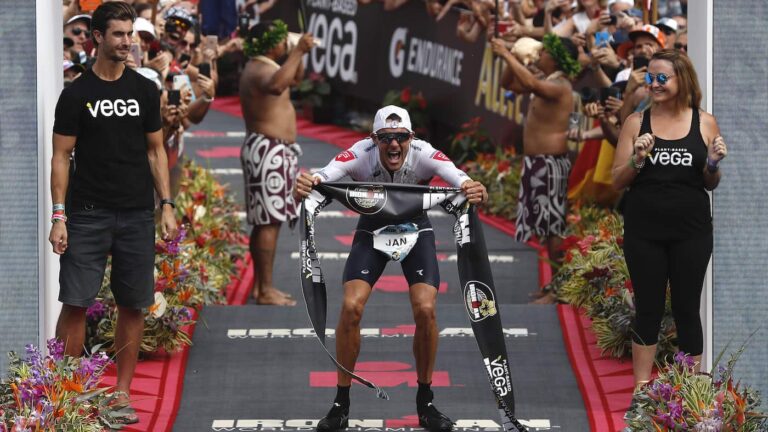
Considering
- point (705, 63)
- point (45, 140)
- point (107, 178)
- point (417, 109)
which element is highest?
point (705, 63)

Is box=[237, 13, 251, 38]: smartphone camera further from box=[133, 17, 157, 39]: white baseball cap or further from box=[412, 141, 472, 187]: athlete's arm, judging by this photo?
box=[412, 141, 472, 187]: athlete's arm

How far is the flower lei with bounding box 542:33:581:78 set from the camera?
11172 millimetres

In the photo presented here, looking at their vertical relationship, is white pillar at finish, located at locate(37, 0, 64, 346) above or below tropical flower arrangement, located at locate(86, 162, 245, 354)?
above

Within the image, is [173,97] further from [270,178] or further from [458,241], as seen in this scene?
[458,241]

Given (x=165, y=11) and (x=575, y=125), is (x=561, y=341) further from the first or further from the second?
(x=165, y=11)

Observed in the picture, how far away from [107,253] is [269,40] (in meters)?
3.75

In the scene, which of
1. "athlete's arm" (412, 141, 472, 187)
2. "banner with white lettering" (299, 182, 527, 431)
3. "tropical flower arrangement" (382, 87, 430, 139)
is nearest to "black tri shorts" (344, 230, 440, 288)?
"banner with white lettering" (299, 182, 527, 431)

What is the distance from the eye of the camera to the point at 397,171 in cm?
798

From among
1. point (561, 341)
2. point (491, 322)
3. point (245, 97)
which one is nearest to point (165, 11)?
point (245, 97)

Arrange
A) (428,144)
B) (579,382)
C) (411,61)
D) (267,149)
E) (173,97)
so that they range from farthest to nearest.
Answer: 1. (411,61)
2. (267,149)
3. (173,97)
4. (579,382)
5. (428,144)

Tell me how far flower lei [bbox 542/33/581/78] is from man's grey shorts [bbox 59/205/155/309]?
171 inches

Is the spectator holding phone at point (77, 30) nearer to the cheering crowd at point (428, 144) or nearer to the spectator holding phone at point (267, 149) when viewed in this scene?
the cheering crowd at point (428, 144)

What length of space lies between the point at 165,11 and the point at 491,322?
6.40m

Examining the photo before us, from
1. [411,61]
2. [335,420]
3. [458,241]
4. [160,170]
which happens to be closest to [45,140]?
[160,170]
